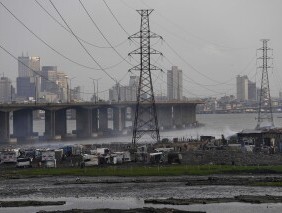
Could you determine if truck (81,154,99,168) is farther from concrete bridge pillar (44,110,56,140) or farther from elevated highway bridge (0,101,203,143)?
concrete bridge pillar (44,110,56,140)

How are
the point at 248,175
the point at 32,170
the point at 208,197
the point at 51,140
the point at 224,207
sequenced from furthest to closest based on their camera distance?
the point at 51,140
the point at 32,170
the point at 248,175
the point at 208,197
the point at 224,207

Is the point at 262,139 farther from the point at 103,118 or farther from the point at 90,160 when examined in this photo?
the point at 103,118

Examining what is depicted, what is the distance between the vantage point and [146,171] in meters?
57.9

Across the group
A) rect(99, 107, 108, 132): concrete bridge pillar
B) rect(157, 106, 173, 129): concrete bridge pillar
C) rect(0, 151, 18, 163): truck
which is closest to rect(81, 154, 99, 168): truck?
rect(0, 151, 18, 163): truck

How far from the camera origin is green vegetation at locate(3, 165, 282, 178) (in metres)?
56.3

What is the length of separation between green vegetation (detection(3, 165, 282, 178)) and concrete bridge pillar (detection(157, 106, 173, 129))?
125 meters

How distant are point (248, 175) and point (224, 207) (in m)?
16.5

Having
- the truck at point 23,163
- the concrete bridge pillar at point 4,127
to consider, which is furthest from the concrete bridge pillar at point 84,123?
the truck at point 23,163

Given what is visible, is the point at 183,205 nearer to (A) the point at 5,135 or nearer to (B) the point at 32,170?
(B) the point at 32,170

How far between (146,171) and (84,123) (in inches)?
3747

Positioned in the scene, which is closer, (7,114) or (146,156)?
(146,156)

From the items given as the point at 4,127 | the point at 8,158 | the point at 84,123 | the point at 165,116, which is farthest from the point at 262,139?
the point at 165,116

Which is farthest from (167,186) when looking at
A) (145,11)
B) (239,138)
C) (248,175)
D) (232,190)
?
(239,138)

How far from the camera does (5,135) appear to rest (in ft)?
414
